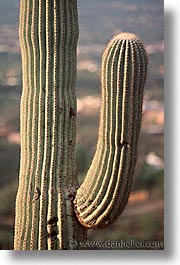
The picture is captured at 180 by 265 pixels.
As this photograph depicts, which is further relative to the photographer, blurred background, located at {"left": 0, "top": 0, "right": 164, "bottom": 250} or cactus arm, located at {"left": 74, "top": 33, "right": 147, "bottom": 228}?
blurred background, located at {"left": 0, "top": 0, "right": 164, "bottom": 250}

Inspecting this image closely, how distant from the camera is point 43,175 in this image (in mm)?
2475

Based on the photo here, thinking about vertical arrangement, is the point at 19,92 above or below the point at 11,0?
below

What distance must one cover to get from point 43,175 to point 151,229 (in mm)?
487

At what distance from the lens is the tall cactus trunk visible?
246cm

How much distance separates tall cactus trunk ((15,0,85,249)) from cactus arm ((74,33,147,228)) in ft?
0.28

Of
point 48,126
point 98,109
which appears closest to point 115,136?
point 98,109

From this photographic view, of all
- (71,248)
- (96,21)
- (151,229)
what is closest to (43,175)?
(71,248)

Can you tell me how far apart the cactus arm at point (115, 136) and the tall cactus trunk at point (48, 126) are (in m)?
0.08

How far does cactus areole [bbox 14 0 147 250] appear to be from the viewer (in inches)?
96.0

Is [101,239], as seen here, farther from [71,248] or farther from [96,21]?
[96,21]

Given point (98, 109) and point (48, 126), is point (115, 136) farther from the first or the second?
point (48, 126)

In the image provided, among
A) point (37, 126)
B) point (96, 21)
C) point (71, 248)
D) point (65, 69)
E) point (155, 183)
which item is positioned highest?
point (96, 21)

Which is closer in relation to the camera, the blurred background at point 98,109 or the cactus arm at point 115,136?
the cactus arm at point 115,136

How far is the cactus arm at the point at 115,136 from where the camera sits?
2.43m
